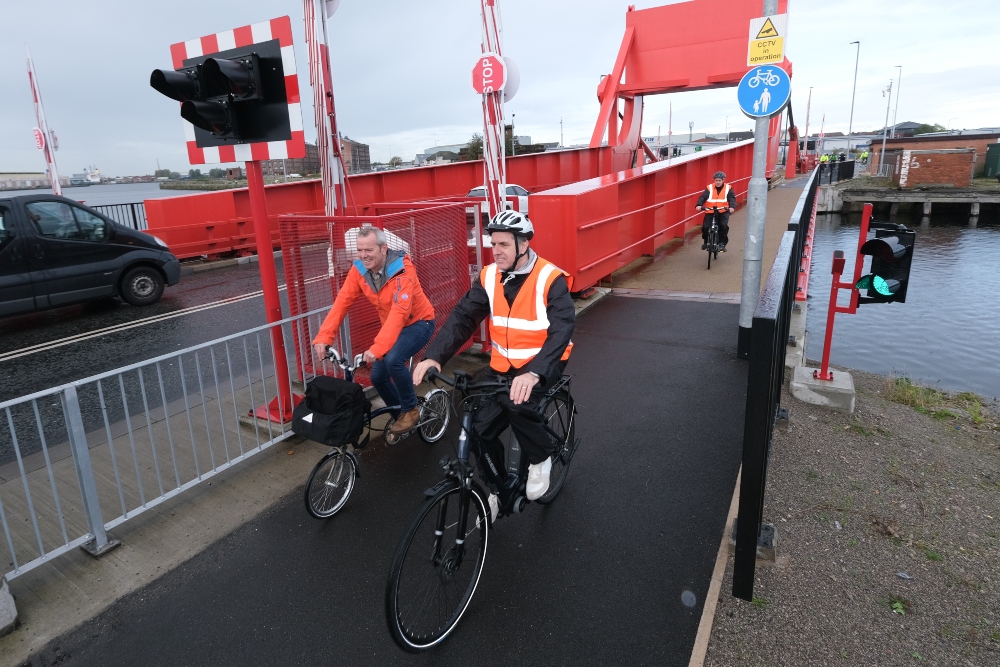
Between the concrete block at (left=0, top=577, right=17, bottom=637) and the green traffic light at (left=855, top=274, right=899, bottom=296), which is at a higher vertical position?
the green traffic light at (left=855, top=274, right=899, bottom=296)

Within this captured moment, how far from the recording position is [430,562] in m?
3.20

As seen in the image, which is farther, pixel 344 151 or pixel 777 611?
pixel 344 151

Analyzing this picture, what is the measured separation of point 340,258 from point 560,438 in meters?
2.66

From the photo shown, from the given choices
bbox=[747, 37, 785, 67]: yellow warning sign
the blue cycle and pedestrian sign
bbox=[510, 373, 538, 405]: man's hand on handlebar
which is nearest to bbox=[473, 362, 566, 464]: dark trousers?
bbox=[510, 373, 538, 405]: man's hand on handlebar

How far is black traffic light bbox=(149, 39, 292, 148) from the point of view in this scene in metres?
4.59

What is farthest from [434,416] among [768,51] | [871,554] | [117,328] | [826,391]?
[117,328]

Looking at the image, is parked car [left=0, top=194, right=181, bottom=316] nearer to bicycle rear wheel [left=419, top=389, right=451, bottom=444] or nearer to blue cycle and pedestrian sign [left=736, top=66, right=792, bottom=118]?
bicycle rear wheel [left=419, top=389, right=451, bottom=444]

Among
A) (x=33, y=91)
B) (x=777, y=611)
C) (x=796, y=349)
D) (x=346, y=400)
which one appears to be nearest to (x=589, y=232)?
(x=796, y=349)

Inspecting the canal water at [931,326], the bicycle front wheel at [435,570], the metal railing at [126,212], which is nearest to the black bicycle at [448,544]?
the bicycle front wheel at [435,570]

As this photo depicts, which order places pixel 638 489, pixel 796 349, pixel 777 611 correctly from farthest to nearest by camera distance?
1. pixel 796 349
2. pixel 638 489
3. pixel 777 611

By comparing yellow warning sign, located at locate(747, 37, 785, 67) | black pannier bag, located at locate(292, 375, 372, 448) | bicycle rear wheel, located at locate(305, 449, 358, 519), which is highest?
yellow warning sign, located at locate(747, 37, 785, 67)

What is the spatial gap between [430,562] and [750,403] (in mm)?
1762

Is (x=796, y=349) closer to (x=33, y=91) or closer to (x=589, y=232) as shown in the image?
(x=589, y=232)

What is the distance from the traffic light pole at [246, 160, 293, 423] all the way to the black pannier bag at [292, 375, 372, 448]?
3.86 feet
